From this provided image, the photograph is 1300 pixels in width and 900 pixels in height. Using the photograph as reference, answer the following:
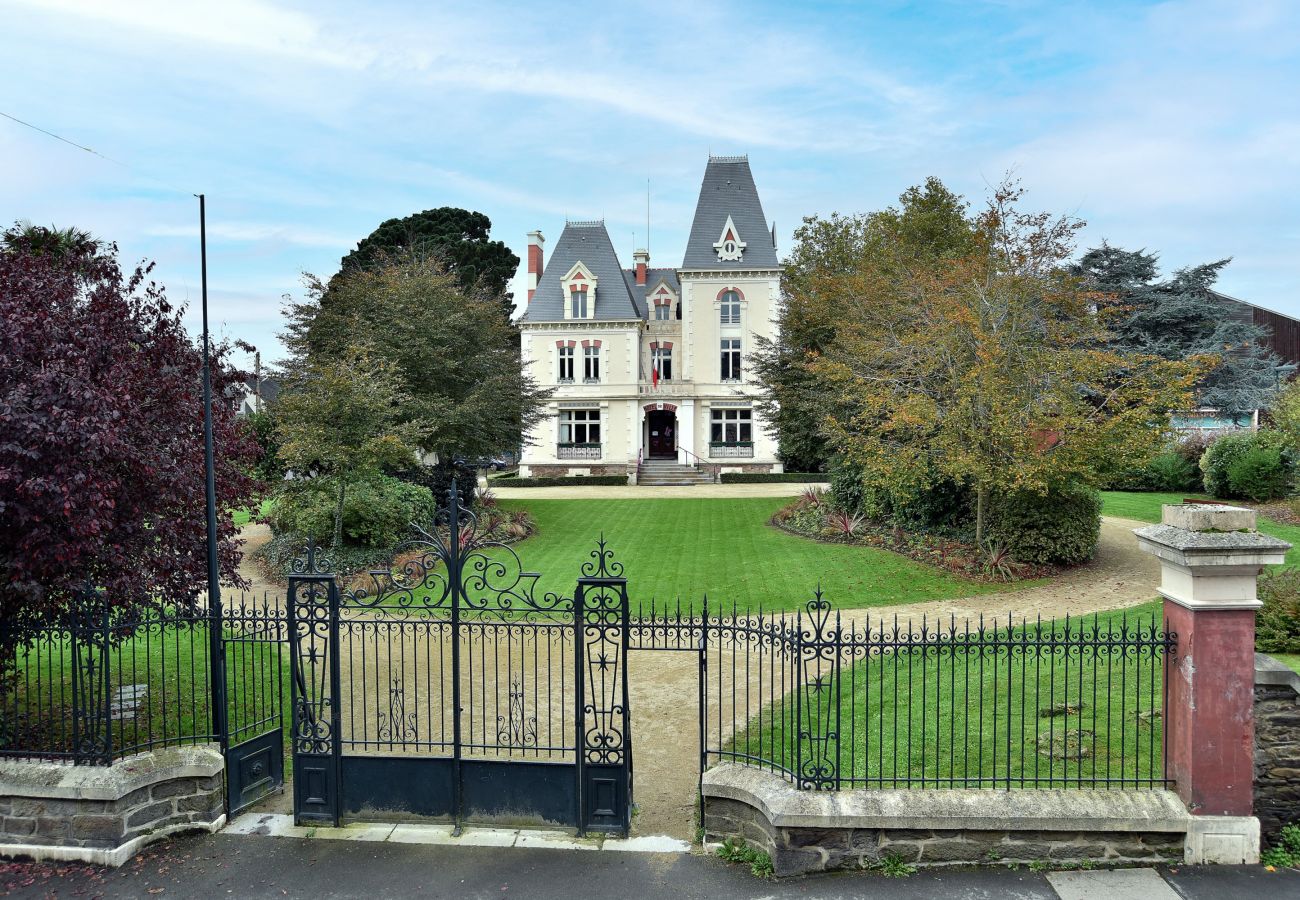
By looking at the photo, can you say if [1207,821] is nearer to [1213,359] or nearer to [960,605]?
[960,605]

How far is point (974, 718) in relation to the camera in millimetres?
8438

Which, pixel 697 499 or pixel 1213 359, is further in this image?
pixel 697 499

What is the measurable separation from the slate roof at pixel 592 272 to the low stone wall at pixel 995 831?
36.2m

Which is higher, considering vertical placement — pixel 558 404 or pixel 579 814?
pixel 558 404

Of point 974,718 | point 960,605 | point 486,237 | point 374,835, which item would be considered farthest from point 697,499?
point 486,237

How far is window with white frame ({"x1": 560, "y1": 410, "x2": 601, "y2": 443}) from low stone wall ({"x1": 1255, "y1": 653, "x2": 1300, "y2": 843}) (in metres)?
36.0

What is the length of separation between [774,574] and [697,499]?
13.5 meters

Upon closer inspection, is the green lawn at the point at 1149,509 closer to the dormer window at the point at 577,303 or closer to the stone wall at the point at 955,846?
the stone wall at the point at 955,846

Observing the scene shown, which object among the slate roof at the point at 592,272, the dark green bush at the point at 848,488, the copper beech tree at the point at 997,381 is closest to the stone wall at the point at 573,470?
the slate roof at the point at 592,272

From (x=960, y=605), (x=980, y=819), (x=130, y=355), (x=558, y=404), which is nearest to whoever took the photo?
(x=980, y=819)

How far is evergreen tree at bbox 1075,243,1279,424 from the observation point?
119ft

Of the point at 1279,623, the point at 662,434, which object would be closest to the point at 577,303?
the point at 662,434

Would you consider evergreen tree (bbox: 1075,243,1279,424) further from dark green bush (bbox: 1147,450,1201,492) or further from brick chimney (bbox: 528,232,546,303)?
brick chimney (bbox: 528,232,546,303)

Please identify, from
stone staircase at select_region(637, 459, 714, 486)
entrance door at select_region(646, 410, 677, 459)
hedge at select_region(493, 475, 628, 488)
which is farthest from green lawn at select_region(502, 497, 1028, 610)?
entrance door at select_region(646, 410, 677, 459)
